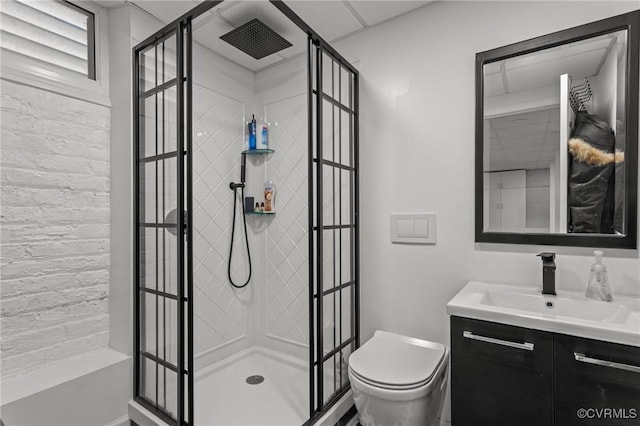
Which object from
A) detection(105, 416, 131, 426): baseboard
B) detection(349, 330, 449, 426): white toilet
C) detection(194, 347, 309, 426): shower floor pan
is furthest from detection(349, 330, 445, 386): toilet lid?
detection(105, 416, 131, 426): baseboard

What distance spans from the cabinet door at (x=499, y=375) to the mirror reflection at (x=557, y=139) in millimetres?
624

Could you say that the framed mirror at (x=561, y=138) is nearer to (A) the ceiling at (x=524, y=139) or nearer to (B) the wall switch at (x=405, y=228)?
(A) the ceiling at (x=524, y=139)

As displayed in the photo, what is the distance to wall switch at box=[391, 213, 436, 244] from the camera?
1904mm

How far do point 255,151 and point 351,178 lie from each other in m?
0.87

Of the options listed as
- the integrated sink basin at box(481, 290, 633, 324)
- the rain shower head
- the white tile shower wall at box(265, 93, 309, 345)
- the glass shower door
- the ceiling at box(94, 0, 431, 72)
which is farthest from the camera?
the white tile shower wall at box(265, 93, 309, 345)

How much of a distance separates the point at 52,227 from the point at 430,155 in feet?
7.03

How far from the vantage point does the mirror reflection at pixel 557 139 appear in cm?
146

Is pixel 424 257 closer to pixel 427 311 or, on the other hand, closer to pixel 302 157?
pixel 427 311

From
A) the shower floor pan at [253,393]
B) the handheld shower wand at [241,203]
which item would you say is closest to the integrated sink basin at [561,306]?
the shower floor pan at [253,393]

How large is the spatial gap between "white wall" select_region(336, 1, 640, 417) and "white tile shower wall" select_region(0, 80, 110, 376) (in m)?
1.64

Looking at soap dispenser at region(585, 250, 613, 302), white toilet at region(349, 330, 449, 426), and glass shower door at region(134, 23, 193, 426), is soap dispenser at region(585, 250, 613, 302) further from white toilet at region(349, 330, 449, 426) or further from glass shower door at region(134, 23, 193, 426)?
glass shower door at region(134, 23, 193, 426)

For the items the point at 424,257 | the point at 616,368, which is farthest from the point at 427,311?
the point at 616,368

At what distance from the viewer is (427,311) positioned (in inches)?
75.7

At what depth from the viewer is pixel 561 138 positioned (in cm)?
156
